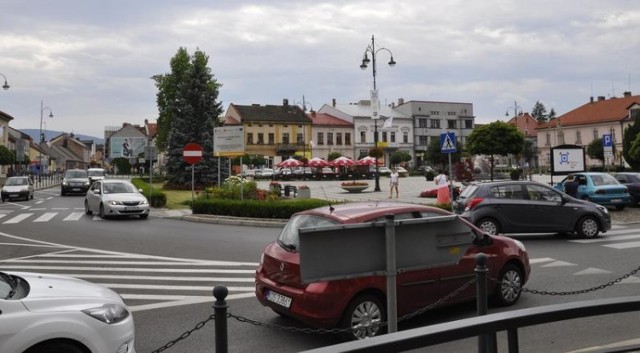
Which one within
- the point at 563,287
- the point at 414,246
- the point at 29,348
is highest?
the point at 414,246

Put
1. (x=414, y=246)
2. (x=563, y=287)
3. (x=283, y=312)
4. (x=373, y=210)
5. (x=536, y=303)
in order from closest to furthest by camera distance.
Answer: (x=414, y=246) → (x=283, y=312) → (x=373, y=210) → (x=536, y=303) → (x=563, y=287)

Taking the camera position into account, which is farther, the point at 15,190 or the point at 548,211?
the point at 15,190

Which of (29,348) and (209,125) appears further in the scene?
(209,125)

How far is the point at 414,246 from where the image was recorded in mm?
3979

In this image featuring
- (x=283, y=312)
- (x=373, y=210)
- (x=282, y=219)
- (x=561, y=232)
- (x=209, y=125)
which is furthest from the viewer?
(x=209, y=125)

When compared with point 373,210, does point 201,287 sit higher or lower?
lower

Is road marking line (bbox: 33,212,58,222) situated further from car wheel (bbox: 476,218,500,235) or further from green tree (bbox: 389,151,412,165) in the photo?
green tree (bbox: 389,151,412,165)

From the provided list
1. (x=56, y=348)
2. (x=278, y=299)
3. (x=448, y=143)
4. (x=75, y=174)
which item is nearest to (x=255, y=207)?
(x=448, y=143)

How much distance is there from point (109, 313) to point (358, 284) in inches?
103

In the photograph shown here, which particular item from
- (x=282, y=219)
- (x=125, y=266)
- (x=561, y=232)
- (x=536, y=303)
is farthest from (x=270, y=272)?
(x=282, y=219)

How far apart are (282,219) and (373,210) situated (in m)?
13.2

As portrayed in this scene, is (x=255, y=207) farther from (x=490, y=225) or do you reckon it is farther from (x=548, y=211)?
(x=548, y=211)

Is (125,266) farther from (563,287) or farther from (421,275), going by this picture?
(563,287)

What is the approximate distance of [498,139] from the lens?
4347 centimetres
